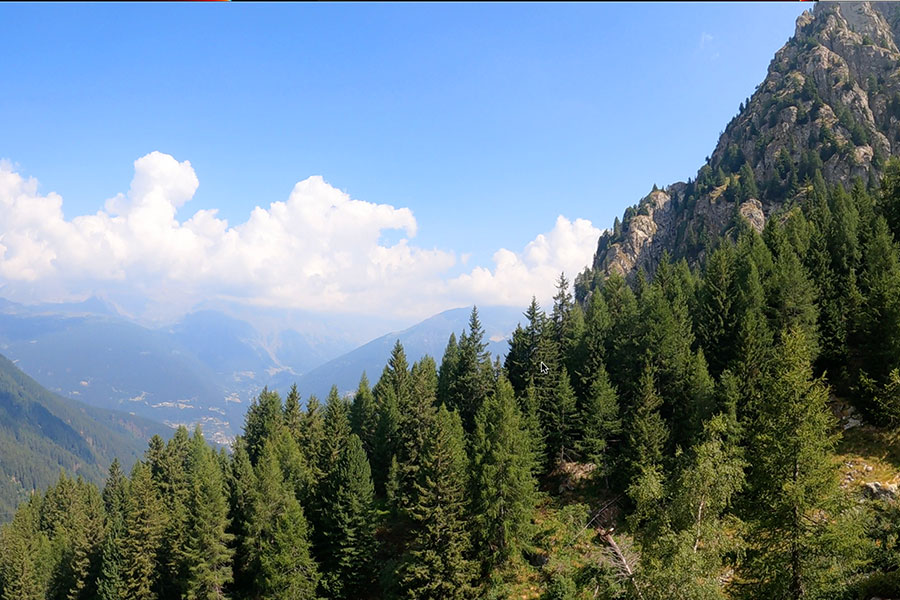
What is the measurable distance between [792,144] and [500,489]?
169m

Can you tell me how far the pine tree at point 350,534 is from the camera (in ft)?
141

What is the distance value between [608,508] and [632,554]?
21.8 meters

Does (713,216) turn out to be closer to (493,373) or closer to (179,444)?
(493,373)

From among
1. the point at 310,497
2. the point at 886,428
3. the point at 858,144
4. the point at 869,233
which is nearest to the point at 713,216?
the point at 858,144

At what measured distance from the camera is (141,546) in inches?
1997

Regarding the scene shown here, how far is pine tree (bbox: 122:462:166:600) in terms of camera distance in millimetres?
49469

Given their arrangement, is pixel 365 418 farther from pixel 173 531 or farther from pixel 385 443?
pixel 173 531

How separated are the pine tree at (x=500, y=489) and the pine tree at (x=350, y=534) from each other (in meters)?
11.0

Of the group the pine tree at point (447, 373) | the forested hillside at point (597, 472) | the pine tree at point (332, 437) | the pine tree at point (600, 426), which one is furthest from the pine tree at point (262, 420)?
the pine tree at point (600, 426)

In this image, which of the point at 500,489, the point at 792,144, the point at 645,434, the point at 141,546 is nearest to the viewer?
the point at 500,489

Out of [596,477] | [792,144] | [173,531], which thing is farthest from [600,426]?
[792,144]

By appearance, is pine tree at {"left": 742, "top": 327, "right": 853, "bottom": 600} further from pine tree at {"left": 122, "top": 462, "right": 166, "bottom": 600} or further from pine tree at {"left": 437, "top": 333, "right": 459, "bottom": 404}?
pine tree at {"left": 122, "top": 462, "right": 166, "bottom": 600}

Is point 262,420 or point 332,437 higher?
point 262,420

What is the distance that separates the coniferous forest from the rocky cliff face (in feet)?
304
